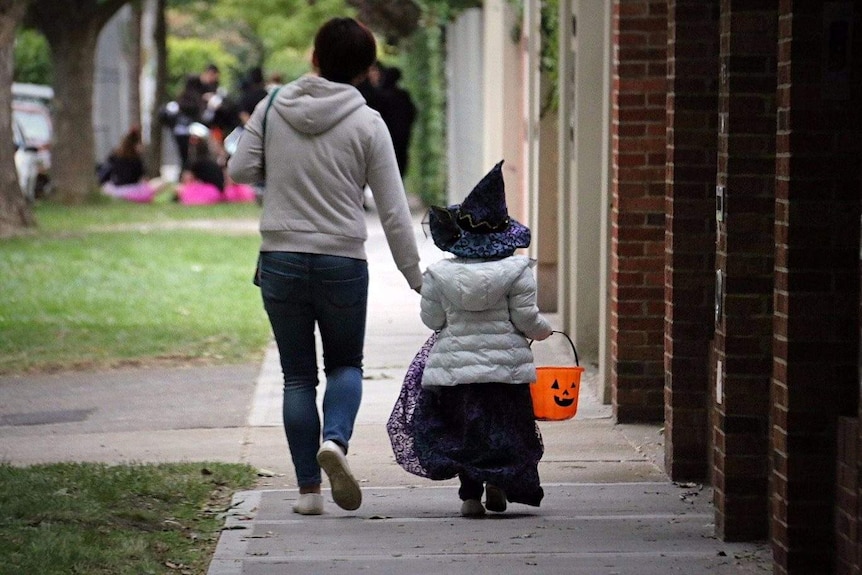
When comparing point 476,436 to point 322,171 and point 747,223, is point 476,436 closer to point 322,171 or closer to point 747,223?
point 322,171

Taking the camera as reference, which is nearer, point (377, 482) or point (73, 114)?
point (377, 482)

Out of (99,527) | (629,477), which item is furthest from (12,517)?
(629,477)

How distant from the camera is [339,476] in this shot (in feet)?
20.1

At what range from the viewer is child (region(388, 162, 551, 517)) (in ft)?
20.2

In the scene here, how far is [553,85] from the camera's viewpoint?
39.4ft

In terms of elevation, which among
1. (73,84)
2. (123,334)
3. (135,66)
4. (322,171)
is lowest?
(123,334)

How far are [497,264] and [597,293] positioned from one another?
12.5 feet

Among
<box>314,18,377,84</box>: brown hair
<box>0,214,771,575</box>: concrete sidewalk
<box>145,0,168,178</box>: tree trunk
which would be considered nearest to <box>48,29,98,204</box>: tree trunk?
<box>145,0,168,178</box>: tree trunk

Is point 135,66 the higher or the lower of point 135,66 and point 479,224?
the higher

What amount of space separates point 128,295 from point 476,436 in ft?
28.4

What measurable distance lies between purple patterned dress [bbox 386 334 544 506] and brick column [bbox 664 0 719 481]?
2.63ft

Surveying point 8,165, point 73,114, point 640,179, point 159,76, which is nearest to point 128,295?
point 8,165

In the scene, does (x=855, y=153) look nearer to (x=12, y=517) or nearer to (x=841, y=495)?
(x=841, y=495)

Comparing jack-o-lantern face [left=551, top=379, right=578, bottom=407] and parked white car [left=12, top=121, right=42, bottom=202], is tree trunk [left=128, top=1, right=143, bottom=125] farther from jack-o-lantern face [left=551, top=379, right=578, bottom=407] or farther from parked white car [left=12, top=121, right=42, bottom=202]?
jack-o-lantern face [left=551, top=379, right=578, bottom=407]
